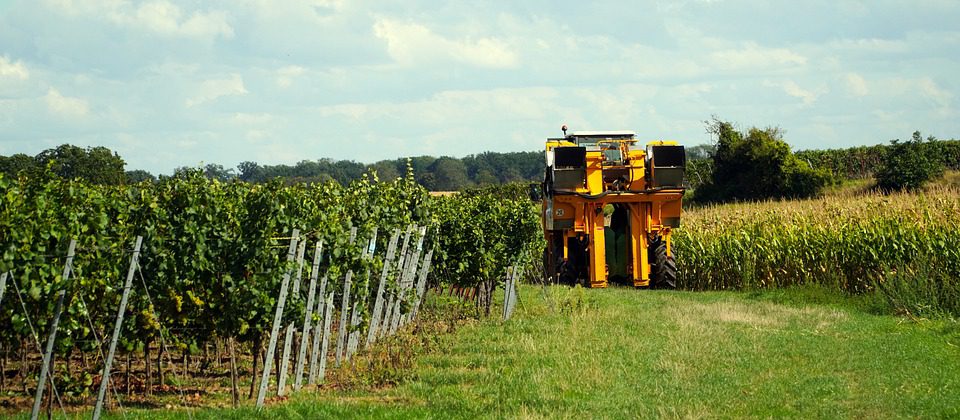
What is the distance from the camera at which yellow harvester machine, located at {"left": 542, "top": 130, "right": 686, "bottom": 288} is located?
2234 centimetres

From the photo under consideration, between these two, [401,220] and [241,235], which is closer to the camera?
[241,235]

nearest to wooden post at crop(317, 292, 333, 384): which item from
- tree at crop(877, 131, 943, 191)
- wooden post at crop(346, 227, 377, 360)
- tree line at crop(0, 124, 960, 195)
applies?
wooden post at crop(346, 227, 377, 360)

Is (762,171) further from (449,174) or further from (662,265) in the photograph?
(449,174)

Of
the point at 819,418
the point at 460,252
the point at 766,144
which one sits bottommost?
the point at 819,418

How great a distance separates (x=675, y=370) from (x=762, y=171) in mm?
37729

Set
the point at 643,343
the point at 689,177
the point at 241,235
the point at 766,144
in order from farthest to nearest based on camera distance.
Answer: the point at 689,177, the point at 766,144, the point at 643,343, the point at 241,235

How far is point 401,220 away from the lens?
1496cm

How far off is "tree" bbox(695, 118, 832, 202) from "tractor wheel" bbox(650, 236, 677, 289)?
24.4 metres

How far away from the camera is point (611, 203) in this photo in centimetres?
2333

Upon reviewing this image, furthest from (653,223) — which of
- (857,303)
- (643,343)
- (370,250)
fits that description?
(370,250)

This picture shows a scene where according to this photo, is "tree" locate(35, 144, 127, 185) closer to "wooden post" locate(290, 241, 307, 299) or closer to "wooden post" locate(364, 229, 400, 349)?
"wooden post" locate(364, 229, 400, 349)

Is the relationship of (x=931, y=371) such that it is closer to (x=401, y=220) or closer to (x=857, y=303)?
(x=401, y=220)

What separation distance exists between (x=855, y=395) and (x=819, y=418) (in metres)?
1.16

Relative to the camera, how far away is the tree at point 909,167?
44.8 metres
